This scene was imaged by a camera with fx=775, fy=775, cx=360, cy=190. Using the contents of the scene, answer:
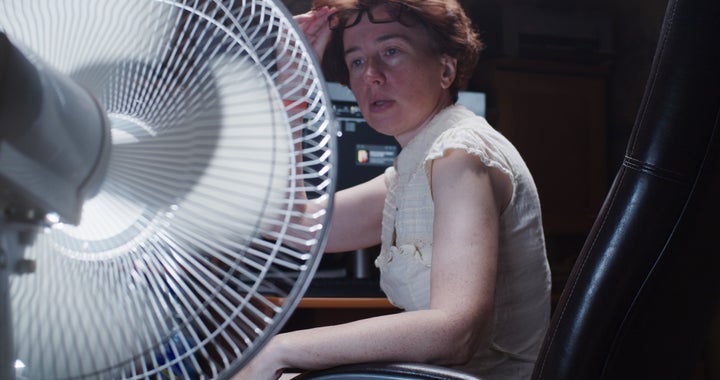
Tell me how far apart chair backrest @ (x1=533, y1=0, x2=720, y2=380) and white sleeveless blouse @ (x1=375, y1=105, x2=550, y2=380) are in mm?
429

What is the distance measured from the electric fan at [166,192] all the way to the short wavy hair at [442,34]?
732 millimetres

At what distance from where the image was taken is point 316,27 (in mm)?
1009

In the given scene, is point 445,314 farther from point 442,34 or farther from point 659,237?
point 442,34

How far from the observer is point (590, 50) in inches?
114

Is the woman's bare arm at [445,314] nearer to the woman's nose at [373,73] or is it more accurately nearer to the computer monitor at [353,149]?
the woman's nose at [373,73]

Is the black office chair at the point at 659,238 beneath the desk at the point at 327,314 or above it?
above

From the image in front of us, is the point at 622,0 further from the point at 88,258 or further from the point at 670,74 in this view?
the point at 88,258

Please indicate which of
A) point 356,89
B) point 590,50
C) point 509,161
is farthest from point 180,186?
point 590,50

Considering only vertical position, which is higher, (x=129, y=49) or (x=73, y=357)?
(x=129, y=49)

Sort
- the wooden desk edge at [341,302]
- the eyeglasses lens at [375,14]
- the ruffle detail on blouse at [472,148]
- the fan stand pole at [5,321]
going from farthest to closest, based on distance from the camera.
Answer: the wooden desk edge at [341,302], the eyeglasses lens at [375,14], the ruffle detail on blouse at [472,148], the fan stand pole at [5,321]

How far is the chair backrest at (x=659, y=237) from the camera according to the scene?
0.59 metres

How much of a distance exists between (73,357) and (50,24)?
23 cm

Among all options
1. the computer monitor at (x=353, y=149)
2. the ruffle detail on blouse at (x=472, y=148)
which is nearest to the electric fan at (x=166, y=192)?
the ruffle detail on blouse at (x=472, y=148)

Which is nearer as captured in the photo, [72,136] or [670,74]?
[72,136]
